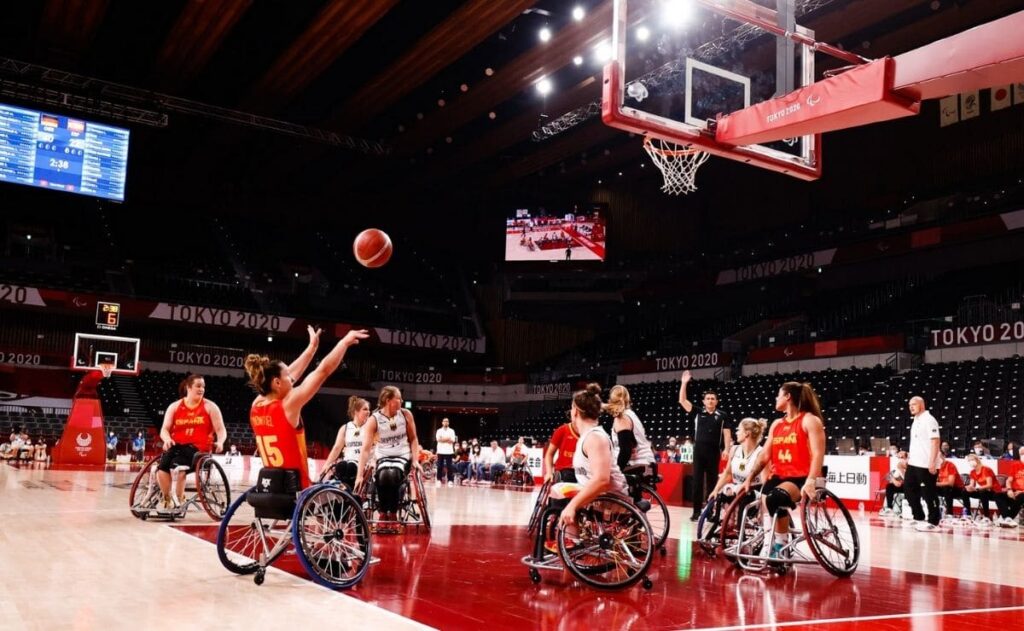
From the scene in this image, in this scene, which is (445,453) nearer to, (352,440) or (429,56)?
(429,56)

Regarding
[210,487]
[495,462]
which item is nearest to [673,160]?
[210,487]

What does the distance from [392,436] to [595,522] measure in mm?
3101

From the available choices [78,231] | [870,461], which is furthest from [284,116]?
[870,461]

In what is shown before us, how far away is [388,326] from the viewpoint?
31.7 metres

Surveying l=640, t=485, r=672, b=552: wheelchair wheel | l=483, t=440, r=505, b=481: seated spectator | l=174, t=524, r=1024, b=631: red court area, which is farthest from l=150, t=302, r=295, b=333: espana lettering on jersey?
l=174, t=524, r=1024, b=631: red court area

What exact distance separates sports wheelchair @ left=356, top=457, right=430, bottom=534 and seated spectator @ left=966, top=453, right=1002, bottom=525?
29.0ft

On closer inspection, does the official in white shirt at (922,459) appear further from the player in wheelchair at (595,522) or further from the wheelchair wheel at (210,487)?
the wheelchair wheel at (210,487)

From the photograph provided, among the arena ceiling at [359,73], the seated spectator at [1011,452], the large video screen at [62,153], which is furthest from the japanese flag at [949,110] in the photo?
the large video screen at [62,153]

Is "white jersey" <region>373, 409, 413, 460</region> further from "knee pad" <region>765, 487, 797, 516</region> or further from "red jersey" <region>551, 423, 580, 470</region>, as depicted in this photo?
"knee pad" <region>765, 487, 797, 516</region>

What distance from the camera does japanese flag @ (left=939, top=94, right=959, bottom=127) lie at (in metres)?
22.7

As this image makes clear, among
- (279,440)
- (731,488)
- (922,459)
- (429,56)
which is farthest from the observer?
(429,56)

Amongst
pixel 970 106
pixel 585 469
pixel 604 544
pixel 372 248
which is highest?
pixel 970 106

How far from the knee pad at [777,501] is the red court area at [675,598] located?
19.5 inches

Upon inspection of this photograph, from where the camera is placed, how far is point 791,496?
20.8ft
